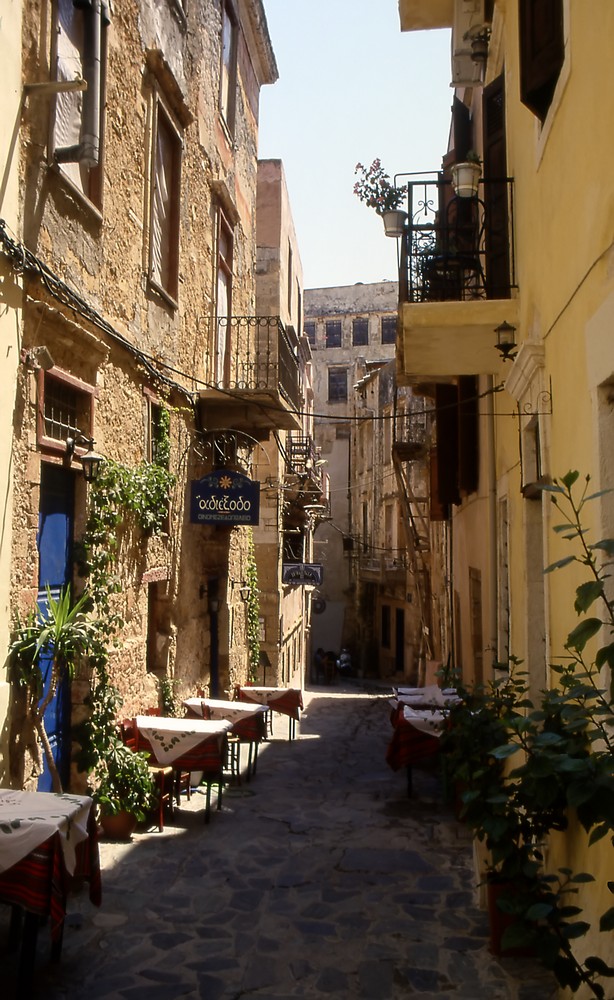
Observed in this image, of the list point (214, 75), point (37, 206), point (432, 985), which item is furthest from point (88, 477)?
point (214, 75)

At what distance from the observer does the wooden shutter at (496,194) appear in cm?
703

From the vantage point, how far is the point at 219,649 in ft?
44.2

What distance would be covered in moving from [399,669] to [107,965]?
1183 inches

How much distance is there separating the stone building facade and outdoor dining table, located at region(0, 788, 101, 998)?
4.97 feet

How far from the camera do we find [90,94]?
612 cm

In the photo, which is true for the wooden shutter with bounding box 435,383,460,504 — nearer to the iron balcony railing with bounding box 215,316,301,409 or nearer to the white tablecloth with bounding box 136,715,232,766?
the iron balcony railing with bounding box 215,316,301,409

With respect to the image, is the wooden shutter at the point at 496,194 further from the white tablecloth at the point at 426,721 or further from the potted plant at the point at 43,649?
the white tablecloth at the point at 426,721

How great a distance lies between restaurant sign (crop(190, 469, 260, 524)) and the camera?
10.7m

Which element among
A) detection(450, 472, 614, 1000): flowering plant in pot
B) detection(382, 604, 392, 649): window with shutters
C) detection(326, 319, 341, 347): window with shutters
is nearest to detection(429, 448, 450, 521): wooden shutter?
detection(450, 472, 614, 1000): flowering plant in pot

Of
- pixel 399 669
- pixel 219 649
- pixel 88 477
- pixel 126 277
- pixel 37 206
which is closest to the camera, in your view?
pixel 37 206

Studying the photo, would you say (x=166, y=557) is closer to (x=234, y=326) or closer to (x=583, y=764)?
(x=234, y=326)

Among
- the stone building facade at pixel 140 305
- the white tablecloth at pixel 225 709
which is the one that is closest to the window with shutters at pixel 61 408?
the stone building facade at pixel 140 305

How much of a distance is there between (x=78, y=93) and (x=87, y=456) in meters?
3.01

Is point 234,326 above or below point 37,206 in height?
above
